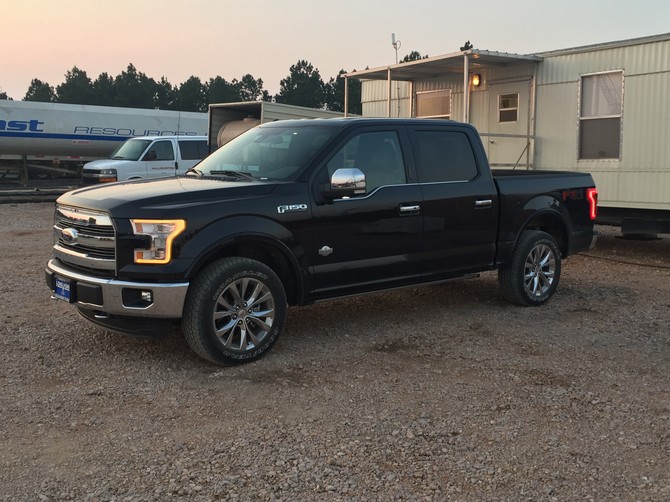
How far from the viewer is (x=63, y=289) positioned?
5195 millimetres

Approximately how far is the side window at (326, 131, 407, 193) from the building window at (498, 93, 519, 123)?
6247 millimetres

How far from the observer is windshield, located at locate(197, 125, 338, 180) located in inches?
225

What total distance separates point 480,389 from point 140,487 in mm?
2421

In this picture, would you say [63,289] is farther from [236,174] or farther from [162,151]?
[162,151]

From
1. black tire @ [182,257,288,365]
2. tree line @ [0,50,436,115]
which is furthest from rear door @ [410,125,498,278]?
tree line @ [0,50,436,115]

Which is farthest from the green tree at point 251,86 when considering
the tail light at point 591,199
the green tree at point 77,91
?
the tail light at point 591,199

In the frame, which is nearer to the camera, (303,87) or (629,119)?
(629,119)

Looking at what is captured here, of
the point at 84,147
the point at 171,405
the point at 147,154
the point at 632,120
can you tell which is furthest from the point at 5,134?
the point at 171,405

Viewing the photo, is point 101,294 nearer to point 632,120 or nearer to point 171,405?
point 171,405

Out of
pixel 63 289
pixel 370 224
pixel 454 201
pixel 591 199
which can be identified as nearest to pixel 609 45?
pixel 591 199

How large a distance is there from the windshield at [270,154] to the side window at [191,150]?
1102 cm

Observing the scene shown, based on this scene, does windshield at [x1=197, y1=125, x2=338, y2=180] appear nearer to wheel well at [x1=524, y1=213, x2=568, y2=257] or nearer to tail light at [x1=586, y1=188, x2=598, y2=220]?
wheel well at [x1=524, y1=213, x2=568, y2=257]

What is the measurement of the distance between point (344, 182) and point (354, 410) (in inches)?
74.3

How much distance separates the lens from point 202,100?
294 feet
